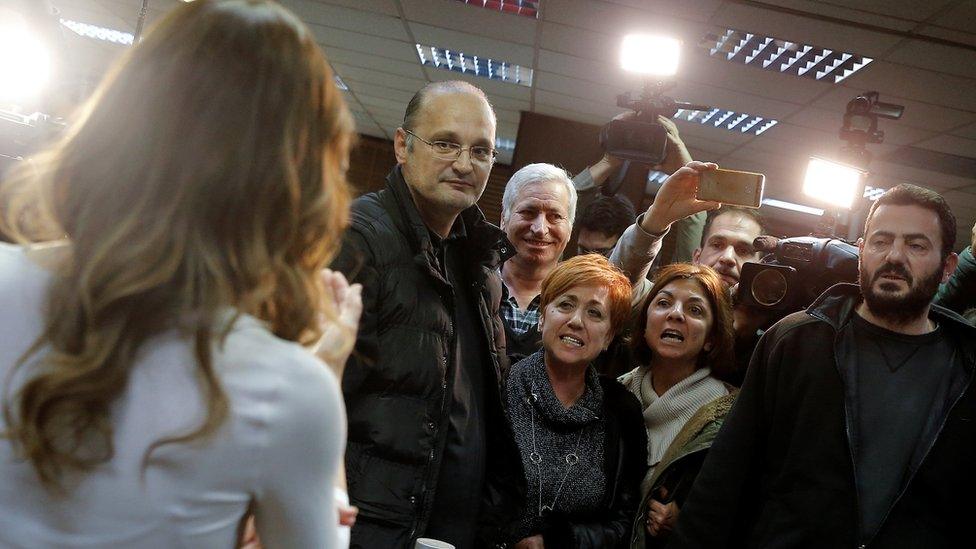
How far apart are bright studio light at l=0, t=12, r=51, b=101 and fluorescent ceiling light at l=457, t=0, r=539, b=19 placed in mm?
2598

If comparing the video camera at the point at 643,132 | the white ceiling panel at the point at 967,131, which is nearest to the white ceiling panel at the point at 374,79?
the video camera at the point at 643,132

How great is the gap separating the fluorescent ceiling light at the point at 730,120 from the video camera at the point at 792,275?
3.49 m

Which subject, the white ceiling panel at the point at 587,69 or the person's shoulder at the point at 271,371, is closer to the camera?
the person's shoulder at the point at 271,371

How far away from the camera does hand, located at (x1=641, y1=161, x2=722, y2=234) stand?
2084 mm

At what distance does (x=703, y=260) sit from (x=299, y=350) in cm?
214

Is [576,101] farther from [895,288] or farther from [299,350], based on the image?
[299,350]

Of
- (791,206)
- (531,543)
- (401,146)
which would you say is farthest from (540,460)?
(791,206)

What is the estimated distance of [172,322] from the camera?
0.65 m

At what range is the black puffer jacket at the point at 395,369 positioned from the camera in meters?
1.34

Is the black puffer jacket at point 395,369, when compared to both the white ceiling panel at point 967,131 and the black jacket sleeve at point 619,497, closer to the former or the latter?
the black jacket sleeve at point 619,497

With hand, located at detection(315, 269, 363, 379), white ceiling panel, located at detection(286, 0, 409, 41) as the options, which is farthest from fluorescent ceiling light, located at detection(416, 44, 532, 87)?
hand, located at detection(315, 269, 363, 379)

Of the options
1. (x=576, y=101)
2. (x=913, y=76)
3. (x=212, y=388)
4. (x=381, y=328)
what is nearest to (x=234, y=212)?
(x=212, y=388)

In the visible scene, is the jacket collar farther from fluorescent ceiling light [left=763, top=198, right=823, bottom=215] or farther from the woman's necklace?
fluorescent ceiling light [left=763, top=198, right=823, bottom=215]

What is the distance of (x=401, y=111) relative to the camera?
7234 mm
